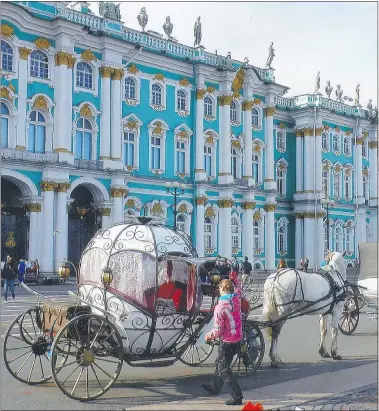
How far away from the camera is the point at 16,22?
3127cm

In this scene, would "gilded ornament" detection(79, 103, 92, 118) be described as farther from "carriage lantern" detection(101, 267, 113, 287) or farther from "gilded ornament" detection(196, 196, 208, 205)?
"carriage lantern" detection(101, 267, 113, 287)

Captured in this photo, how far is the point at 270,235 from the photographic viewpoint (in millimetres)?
→ 45062

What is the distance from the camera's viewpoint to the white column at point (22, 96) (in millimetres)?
31359

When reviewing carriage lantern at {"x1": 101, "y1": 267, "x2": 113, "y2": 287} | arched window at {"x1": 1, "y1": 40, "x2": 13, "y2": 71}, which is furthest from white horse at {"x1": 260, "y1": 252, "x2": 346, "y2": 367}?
arched window at {"x1": 1, "y1": 40, "x2": 13, "y2": 71}

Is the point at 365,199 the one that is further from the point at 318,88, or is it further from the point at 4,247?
the point at 4,247

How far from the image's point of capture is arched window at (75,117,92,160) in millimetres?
34031

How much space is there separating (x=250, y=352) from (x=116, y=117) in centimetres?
2629

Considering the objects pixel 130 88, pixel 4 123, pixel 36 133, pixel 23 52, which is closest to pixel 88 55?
pixel 130 88

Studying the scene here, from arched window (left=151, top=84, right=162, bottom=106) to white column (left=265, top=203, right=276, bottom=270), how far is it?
11601 millimetres

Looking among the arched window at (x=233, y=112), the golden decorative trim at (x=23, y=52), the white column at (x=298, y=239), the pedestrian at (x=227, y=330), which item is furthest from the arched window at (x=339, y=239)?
the pedestrian at (x=227, y=330)

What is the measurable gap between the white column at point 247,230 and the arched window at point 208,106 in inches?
251

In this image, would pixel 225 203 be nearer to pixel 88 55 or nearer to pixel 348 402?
pixel 88 55

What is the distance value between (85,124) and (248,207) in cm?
1344

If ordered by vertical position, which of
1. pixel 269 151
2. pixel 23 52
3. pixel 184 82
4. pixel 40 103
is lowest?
pixel 269 151
